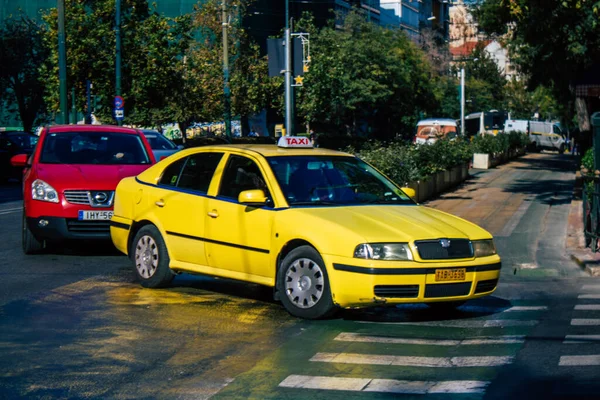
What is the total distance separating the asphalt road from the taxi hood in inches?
31.0

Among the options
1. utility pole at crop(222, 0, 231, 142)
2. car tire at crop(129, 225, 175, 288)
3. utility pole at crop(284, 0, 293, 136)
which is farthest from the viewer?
utility pole at crop(222, 0, 231, 142)

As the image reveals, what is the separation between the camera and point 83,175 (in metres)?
13.3

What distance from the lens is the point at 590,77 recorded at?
35750mm

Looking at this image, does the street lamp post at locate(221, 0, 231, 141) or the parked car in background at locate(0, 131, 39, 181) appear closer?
the parked car in background at locate(0, 131, 39, 181)

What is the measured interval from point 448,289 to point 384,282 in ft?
2.03

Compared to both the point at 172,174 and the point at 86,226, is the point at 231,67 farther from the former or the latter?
the point at 172,174

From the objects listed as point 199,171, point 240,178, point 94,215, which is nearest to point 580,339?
point 240,178

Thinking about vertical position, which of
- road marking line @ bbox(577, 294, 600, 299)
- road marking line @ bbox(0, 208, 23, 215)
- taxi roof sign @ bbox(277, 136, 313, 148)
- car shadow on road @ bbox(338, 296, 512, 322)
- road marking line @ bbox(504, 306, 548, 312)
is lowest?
road marking line @ bbox(577, 294, 600, 299)

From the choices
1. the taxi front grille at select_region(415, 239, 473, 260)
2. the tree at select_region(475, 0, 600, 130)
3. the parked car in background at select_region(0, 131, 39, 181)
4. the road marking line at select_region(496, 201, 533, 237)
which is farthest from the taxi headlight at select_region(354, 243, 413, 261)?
the parked car in background at select_region(0, 131, 39, 181)

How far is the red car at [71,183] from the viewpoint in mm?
12930

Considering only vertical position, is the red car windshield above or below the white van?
above

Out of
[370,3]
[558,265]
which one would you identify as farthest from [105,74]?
[370,3]

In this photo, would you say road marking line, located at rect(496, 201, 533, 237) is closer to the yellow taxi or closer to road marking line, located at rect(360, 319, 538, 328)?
the yellow taxi

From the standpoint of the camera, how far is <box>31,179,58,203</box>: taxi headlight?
13.0 metres
